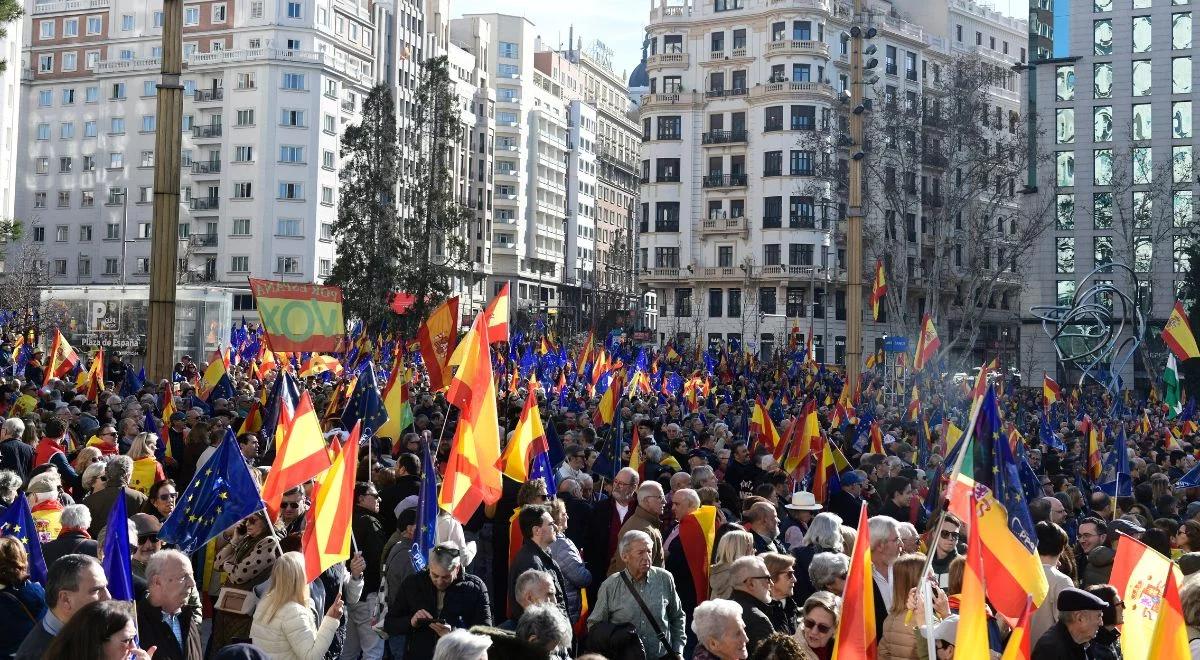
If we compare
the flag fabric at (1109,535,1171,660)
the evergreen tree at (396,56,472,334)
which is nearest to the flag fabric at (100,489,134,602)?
the flag fabric at (1109,535,1171,660)

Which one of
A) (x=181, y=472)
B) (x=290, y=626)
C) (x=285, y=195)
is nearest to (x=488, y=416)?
Answer: (x=290, y=626)

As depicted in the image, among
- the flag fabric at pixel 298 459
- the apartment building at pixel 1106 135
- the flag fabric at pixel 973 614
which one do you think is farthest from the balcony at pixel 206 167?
the flag fabric at pixel 973 614

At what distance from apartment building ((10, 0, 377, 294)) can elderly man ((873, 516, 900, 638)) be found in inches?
2944

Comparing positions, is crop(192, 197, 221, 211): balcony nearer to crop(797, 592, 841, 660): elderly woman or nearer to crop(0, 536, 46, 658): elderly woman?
crop(0, 536, 46, 658): elderly woman

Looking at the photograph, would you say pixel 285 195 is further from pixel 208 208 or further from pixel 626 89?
pixel 626 89

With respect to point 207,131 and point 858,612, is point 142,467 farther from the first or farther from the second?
point 207,131

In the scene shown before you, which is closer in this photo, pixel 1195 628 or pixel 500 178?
pixel 1195 628

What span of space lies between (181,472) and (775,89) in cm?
7179

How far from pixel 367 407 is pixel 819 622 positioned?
9364 mm

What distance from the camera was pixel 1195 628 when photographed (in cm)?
659

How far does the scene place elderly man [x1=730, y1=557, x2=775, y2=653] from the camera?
23.9 feet

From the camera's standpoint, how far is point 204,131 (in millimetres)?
83562

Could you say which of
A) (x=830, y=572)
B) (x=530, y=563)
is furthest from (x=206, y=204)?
(x=830, y=572)

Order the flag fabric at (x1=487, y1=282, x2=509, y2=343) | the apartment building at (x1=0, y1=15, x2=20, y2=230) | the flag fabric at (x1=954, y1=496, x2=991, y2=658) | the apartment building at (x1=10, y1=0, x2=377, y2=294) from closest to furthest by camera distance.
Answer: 1. the flag fabric at (x1=954, y1=496, x2=991, y2=658)
2. the flag fabric at (x1=487, y1=282, x2=509, y2=343)
3. the apartment building at (x1=0, y1=15, x2=20, y2=230)
4. the apartment building at (x1=10, y1=0, x2=377, y2=294)
